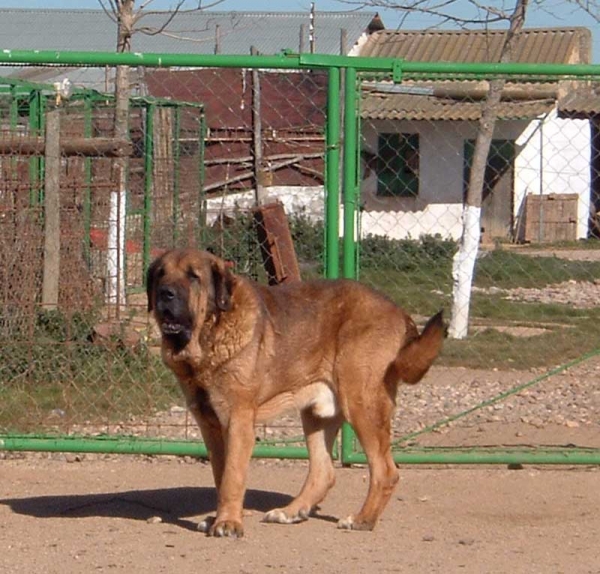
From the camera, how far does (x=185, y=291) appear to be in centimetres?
547

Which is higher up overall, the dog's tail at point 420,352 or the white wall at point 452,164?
the white wall at point 452,164

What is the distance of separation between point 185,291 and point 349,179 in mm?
1812

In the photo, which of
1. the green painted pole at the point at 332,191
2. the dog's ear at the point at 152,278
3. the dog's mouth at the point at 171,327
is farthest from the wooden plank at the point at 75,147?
the dog's mouth at the point at 171,327

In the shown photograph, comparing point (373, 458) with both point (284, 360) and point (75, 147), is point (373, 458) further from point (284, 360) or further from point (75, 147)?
point (75, 147)

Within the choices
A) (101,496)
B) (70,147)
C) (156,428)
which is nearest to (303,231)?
(70,147)

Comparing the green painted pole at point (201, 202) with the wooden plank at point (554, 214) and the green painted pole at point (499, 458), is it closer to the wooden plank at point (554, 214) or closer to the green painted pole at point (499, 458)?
the green painted pole at point (499, 458)

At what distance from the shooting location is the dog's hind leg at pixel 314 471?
5980 millimetres

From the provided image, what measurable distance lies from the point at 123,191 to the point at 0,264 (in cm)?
166

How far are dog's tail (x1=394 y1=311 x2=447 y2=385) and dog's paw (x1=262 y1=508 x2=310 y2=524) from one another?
791mm

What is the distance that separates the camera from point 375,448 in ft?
19.2

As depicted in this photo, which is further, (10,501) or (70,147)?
(70,147)

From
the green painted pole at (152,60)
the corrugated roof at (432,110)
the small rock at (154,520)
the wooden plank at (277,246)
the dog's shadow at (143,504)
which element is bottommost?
the dog's shadow at (143,504)

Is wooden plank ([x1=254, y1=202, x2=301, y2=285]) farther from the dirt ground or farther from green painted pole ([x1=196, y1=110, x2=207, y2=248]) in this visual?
green painted pole ([x1=196, y1=110, x2=207, y2=248])

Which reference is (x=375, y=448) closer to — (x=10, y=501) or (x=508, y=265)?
(x=10, y=501)
